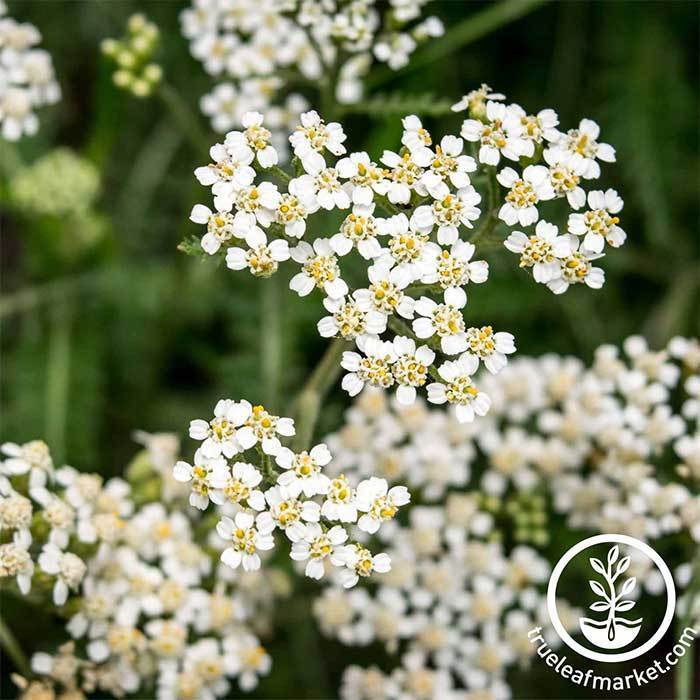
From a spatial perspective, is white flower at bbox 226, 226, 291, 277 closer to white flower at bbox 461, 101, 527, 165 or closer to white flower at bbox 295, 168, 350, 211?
white flower at bbox 295, 168, 350, 211

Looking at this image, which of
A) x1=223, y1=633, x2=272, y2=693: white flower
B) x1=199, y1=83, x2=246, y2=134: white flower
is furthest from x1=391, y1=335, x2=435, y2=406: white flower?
x1=199, y1=83, x2=246, y2=134: white flower

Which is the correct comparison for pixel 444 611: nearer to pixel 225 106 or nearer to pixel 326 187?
pixel 326 187

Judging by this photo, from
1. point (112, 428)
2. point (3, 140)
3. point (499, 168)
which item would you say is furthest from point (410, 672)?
point (3, 140)

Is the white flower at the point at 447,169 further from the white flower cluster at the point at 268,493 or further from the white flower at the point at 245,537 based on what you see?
the white flower at the point at 245,537

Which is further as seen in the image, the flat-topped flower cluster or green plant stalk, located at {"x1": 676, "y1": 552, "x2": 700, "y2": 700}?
green plant stalk, located at {"x1": 676, "y1": 552, "x2": 700, "y2": 700}

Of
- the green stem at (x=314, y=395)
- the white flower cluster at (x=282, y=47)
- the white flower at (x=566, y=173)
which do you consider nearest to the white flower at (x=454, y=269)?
the white flower at (x=566, y=173)

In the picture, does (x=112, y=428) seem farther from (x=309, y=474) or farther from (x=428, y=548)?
(x=309, y=474)
